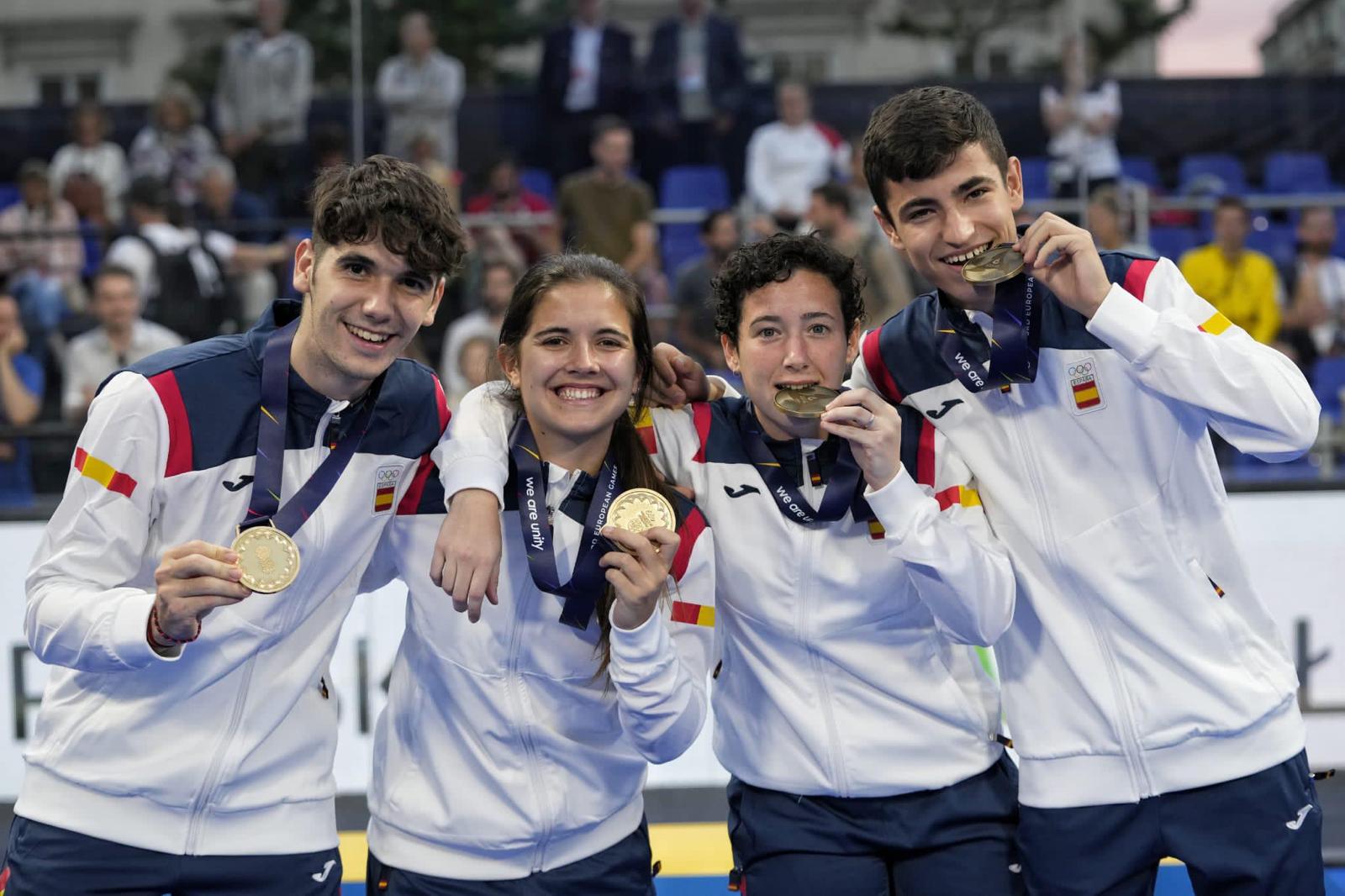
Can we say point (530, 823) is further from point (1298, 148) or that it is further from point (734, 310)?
point (1298, 148)

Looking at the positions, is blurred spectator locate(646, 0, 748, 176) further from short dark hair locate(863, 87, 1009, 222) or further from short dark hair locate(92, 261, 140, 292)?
short dark hair locate(863, 87, 1009, 222)

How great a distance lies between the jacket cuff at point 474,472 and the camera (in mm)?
2869

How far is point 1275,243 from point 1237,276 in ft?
1.46

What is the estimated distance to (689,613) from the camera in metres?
2.90

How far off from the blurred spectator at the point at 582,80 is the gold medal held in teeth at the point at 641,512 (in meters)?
7.05

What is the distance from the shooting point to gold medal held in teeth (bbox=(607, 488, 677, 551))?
2684 millimetres

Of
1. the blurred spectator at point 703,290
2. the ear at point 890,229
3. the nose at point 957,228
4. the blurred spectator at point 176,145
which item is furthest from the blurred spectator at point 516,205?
the nose at point 957,228

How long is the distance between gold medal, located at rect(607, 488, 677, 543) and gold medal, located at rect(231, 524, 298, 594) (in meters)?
0.61

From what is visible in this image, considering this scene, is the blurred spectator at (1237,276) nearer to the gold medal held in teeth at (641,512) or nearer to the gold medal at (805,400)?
the gold medal at (805,400)

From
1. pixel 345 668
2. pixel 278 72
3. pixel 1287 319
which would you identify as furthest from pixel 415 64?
pixel 1287 319

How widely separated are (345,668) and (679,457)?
2852 mm

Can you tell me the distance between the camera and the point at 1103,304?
275cm

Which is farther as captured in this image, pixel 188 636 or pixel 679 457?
pixel 679 457

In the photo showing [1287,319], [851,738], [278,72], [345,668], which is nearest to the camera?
[851,738]
